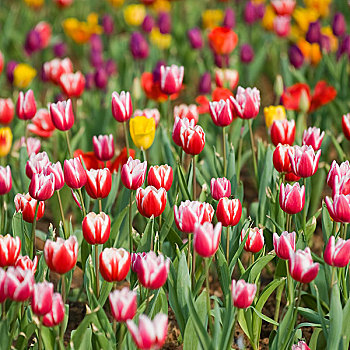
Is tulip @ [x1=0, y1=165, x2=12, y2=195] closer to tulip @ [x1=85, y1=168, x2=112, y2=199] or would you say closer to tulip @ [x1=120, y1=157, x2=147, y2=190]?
tulip @ [x1=85, y1=168, x2=112, y2=199]

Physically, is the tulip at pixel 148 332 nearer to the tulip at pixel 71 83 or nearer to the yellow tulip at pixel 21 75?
the tulip at pixel 71 83

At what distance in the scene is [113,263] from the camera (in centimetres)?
170

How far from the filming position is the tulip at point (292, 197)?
1.95m

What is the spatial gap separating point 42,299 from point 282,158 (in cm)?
97

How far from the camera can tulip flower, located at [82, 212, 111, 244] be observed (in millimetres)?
1828

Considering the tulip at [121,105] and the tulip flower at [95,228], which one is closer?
the tulip flower at [95,228]

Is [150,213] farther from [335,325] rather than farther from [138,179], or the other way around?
[335,325]

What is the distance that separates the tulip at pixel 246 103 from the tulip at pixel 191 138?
370 millimetres

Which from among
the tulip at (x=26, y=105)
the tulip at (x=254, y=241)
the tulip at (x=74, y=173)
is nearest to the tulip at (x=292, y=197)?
the tulip at (x=254, y=241)

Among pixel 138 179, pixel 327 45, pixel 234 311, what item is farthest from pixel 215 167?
pixel 327 45

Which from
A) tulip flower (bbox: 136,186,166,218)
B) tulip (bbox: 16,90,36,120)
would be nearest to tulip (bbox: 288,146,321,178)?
tulip flower (bbox: 136,186,166,218)

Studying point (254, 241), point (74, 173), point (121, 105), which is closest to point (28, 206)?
point (74, 173)

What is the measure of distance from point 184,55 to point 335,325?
3188 mm

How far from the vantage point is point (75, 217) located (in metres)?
3.18
